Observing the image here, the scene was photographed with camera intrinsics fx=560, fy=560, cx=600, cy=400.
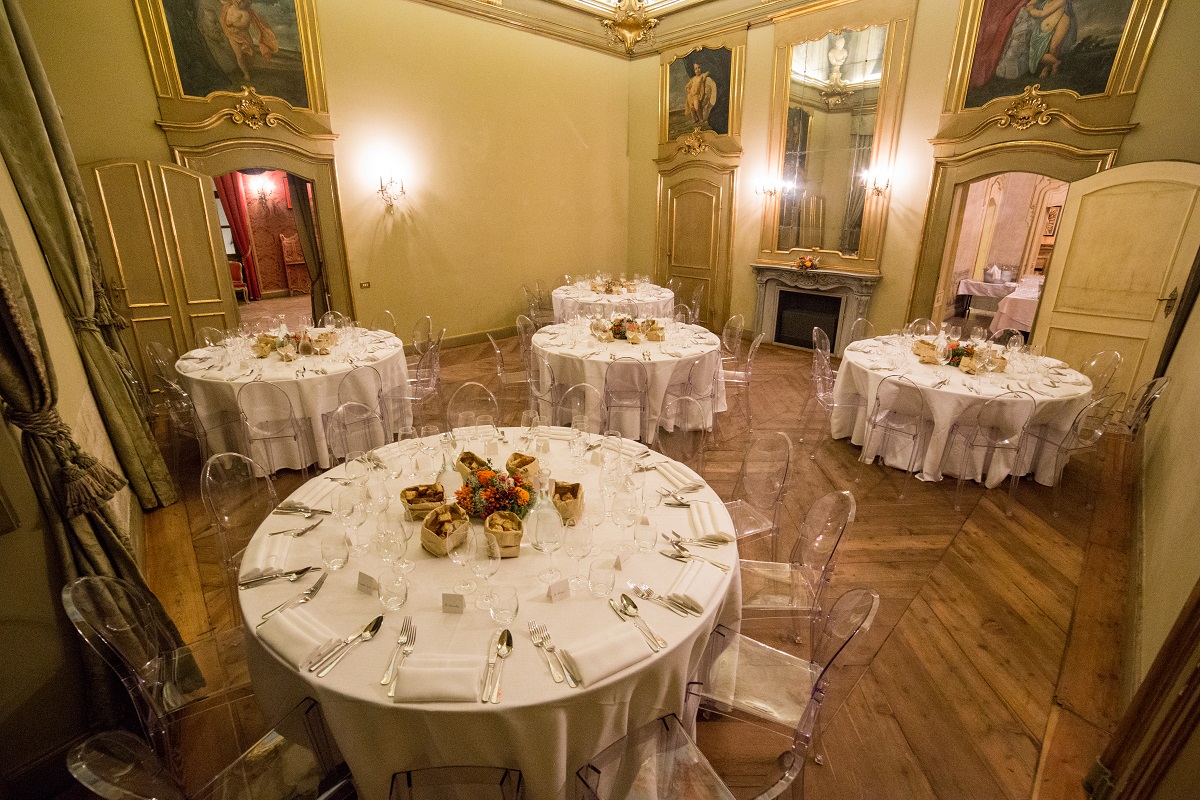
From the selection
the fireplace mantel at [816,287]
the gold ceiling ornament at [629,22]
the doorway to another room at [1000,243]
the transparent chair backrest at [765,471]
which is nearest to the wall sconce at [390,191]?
the gold ceiling ornament at [629,22]

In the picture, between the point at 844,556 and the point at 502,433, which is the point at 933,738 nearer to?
the point at 844,556

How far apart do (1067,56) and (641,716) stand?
725cm

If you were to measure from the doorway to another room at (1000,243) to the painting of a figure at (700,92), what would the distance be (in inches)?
172

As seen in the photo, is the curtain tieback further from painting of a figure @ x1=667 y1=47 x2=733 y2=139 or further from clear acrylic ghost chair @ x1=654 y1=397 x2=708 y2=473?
painting of a figure @ x1=667 y1=47 x2=733 y2=139

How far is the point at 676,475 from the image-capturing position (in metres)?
2.54

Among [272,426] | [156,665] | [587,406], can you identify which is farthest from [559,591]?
[272,426]

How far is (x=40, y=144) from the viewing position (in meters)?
3.33

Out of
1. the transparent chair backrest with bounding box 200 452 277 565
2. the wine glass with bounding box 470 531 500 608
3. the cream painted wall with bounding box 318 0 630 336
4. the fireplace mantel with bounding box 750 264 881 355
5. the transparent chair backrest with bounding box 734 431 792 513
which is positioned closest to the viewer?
the wine glass with bounding box 470 531 500 608

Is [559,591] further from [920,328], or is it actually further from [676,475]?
[920,328]

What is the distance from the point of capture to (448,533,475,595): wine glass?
5.83 ft

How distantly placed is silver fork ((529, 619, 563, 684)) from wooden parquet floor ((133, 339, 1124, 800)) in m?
0.93

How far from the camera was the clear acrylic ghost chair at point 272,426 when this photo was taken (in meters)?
3.96

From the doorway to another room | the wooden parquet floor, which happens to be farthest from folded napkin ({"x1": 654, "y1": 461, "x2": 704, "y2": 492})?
the doorway to another room

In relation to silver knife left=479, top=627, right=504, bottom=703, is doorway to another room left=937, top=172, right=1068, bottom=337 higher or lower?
higher
